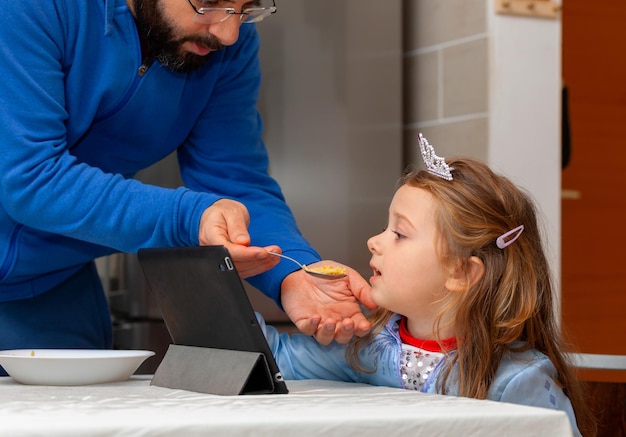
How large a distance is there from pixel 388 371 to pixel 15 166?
24.9 inches

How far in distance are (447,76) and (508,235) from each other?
1292mm

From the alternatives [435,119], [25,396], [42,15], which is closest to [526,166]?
[435,119]

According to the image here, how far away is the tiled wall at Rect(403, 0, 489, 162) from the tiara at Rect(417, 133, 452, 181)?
1030 mm

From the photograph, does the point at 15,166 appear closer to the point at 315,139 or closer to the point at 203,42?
the point at 203,42

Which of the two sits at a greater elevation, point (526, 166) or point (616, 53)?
point (616, 53)

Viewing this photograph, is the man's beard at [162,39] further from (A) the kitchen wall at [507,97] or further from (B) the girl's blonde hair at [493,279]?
(A) the kitchen wall at [507,97]

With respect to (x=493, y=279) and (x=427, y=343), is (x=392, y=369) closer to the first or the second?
(x=427, y=343)

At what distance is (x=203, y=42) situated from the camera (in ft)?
5.06

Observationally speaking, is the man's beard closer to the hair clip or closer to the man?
the man

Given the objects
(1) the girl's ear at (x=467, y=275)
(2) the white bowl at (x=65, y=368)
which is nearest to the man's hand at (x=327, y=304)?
(1) the girl's ear at (x=467, y=275)

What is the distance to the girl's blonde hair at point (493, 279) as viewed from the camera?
4.44 feet

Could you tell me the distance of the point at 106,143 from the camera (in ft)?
5.43

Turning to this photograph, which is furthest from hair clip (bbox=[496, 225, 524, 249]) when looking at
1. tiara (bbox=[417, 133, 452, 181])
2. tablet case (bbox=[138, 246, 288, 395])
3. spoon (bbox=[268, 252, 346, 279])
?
tablet case (bbox=[138, 246, 288, 395])

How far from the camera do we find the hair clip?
1.39m
